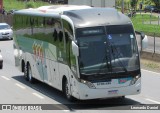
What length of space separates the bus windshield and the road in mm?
1178

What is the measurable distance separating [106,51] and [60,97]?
3198 mm

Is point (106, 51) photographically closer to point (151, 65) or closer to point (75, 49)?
point (75, 49)

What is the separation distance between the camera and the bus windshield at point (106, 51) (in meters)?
15.0

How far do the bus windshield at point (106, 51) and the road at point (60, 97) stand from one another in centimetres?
118

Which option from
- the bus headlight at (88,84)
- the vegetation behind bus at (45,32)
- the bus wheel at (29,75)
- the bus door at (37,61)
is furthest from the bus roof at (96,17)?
the bus wheel at (29,75)

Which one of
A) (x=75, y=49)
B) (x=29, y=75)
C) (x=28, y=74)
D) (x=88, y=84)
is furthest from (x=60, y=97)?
(x=28, y=74)

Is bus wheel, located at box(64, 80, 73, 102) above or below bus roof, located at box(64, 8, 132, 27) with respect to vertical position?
below

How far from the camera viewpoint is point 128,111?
14.5 meters

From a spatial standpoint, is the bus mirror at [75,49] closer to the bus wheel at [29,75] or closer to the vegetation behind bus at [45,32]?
the vegetation behind bus at [45,32]

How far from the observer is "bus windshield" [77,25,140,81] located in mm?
15047

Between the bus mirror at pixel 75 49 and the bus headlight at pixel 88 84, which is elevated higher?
the bus mirror at pixel 75 49

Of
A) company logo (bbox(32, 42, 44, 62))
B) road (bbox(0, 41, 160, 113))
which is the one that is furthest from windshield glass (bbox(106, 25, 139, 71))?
company logo (bbox(32, 42, 44, 62))

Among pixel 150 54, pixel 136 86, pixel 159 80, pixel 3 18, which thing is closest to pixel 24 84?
pixel 159 80

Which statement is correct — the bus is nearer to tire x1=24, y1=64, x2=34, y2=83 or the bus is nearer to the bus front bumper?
the bus front bumper
